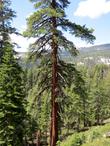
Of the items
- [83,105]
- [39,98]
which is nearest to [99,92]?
[83,105]

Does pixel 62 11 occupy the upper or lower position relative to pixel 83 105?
upper

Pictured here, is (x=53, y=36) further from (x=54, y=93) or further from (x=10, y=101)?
(x=10, y=101)

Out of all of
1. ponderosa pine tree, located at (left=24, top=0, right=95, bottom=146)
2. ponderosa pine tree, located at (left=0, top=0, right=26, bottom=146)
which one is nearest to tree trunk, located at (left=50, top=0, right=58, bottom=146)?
ponderosa pine tree, located at (left=24, top=0, right=95, bottom=146)

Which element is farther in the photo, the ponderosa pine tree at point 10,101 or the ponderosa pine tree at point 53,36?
the ponderosa pine tree at point 10,101

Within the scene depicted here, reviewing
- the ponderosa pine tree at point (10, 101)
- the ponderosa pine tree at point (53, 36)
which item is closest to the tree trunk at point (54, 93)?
the ponderosa pine tree at point (53, 36)

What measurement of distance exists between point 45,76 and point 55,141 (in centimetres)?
421

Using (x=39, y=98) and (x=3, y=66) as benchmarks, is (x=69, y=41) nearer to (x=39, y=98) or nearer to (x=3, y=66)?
(x=39, y=98)

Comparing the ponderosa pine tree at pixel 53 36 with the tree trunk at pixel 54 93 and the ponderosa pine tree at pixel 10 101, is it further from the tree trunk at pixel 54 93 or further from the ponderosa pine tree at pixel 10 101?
the ponderosa pine tree at pixel 10 101

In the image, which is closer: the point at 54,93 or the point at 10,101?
the point at 54,93

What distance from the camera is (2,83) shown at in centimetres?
2819

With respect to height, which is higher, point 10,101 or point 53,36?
point 53,36

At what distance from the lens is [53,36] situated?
21.2 meters

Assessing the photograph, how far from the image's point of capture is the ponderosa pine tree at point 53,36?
21.3 meters

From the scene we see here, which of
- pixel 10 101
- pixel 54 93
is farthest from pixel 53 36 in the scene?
pixel 10 101
